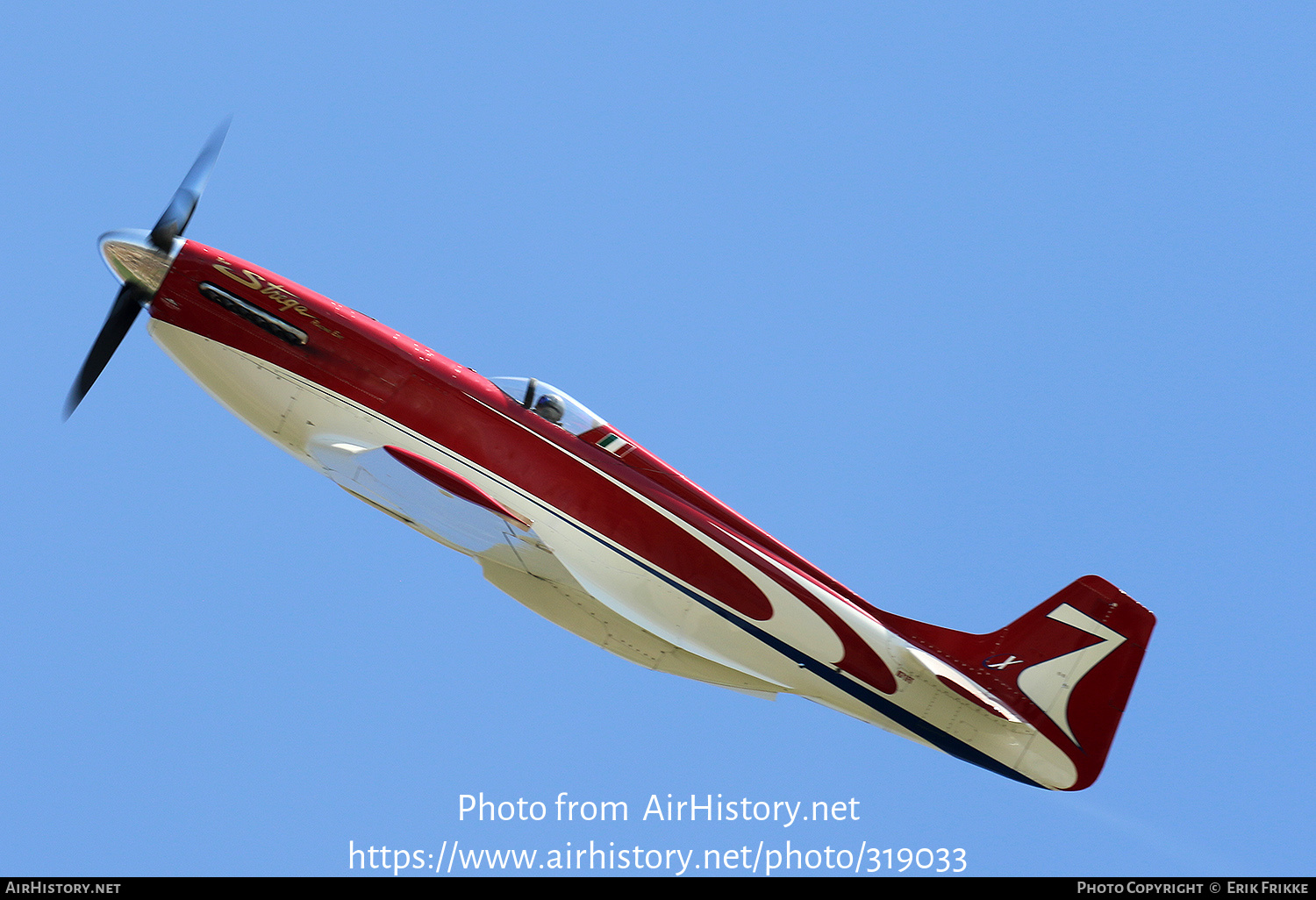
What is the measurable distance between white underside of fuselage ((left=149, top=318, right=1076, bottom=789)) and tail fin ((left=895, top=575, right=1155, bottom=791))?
226 millimetres

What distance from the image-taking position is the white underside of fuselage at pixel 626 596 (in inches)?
562

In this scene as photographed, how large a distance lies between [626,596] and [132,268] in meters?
6.91

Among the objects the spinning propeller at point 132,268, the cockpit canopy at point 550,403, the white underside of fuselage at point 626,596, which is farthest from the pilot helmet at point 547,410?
the spinning propeller at point 132,268

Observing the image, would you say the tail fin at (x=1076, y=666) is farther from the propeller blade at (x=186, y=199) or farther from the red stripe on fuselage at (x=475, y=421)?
the propeller blade at (x=186, y=199)

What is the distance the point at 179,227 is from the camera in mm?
14633

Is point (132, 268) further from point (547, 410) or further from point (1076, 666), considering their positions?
point (1076, 666)

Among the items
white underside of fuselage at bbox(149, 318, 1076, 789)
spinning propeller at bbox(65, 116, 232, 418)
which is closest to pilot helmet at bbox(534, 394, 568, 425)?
white underside of fuselage at bbox(149, 318, 1076, 789)

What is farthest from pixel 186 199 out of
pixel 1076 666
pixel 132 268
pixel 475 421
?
pixel 1076 666

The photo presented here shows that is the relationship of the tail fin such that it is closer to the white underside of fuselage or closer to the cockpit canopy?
the white underside of fuselage

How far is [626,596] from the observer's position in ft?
47.8

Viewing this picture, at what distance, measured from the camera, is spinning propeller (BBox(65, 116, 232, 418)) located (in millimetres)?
14250

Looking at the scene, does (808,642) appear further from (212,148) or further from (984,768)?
(212,148)

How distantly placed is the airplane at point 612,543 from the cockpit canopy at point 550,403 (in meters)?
0.02
